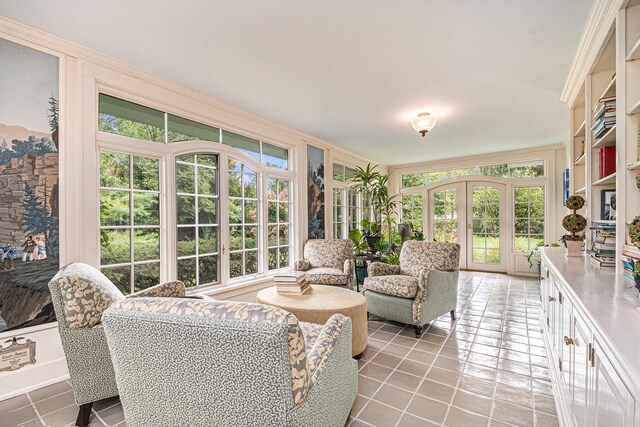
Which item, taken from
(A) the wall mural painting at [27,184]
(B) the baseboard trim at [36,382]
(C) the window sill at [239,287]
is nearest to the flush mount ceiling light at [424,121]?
(C) the window sill at [239,287]

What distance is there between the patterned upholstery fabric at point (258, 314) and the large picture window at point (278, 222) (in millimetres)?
3008

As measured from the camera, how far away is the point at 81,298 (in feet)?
5.32

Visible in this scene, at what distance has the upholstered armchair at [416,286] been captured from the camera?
2.93 metres

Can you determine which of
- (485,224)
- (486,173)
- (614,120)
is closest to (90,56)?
(614,120)

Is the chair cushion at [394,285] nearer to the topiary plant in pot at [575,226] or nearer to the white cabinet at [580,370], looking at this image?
the topiary plant in pot at [575,226]

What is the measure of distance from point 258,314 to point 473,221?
21.4 feet

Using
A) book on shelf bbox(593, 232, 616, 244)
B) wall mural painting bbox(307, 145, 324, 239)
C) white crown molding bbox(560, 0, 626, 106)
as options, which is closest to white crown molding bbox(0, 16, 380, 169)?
wall mural painting bbox(307, 145, 324, 239)

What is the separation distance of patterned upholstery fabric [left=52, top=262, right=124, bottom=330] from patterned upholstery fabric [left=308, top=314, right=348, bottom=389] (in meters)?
1.28

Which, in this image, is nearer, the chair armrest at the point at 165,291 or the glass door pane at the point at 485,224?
the chair armrest at the point at 165,291

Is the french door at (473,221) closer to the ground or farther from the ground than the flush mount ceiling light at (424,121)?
closer to the ground

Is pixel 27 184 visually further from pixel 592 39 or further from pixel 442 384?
pixel 592 39

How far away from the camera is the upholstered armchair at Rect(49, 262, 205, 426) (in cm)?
160

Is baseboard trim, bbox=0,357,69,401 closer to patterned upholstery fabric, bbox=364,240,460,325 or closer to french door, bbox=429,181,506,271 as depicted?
patterned upholstery fabric, bbox=364,240,460,325

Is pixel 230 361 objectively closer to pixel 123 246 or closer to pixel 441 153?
pixel 123 246
